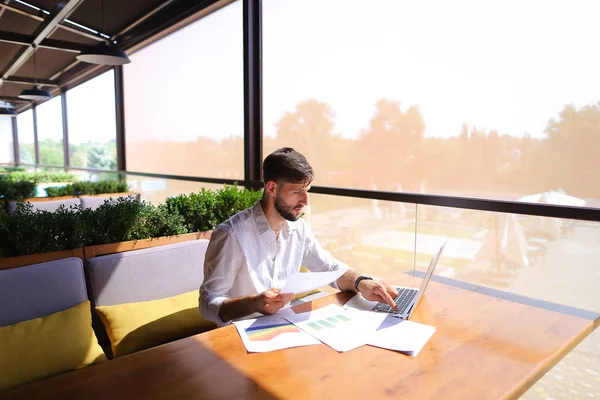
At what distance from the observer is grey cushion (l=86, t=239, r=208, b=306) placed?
75.4 inches

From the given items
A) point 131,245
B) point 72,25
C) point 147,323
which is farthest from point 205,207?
point 72,25

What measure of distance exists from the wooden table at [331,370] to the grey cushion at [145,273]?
904mm

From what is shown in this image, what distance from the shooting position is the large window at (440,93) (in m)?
3.59

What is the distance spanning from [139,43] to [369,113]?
4354 mm

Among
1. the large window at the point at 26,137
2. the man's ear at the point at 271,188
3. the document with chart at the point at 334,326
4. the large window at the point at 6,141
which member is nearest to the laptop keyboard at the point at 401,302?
the document with chart at the point at 334,326

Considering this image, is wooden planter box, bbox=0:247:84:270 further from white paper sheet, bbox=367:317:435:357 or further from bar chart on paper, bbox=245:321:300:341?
white paper sheet, bbox=367:317:435:357

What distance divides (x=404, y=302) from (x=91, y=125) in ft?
42.0

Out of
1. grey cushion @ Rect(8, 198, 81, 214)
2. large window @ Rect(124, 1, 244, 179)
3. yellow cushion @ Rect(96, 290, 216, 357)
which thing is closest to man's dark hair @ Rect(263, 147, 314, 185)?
yellow cushion @ Rect(96, 290, 216, 357)

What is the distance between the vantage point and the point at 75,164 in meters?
13.1

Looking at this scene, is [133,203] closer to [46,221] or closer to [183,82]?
[46,221]

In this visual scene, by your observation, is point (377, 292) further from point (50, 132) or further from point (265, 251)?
point (50, 132)

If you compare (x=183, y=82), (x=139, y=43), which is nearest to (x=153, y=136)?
(x=183, y=82)

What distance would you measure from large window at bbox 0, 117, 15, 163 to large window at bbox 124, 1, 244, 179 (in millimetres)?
13605

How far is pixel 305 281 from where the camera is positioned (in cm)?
125
